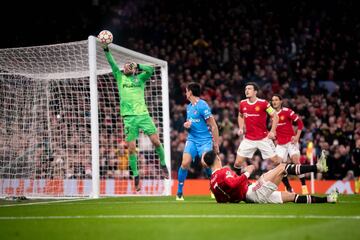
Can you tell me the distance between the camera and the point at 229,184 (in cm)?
926

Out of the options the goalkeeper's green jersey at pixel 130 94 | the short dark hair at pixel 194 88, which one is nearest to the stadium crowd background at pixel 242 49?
the goalkeeper's green jersey at pixel 130 94

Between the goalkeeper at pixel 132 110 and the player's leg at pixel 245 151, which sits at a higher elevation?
the goalkeeper at pixel 132 110

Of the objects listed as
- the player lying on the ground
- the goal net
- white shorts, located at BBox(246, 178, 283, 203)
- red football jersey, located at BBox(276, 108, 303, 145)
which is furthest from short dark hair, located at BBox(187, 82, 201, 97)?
red football jersey, located at BBox(276, 108, 303, 145)

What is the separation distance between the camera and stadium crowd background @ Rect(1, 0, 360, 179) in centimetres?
1966

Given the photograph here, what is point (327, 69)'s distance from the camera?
22.5 meters

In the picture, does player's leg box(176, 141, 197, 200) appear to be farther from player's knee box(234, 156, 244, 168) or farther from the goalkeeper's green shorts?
player's knee box(234, 156, 244, 168)

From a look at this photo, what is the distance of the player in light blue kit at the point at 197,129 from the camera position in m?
11.5

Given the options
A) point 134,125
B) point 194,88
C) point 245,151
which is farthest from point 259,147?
point 134,125

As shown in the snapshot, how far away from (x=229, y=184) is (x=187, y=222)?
2.38 meters

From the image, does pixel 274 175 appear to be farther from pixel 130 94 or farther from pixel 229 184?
pixel 130 94

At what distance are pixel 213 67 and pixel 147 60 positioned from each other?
31.6 feet

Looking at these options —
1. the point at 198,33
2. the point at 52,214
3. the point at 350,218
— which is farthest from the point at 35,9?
the point at 350,218

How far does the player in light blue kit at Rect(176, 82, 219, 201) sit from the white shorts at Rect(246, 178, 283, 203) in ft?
7.27

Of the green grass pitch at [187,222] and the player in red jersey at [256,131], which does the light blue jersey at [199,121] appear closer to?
the player in red jersey at [256,131]
